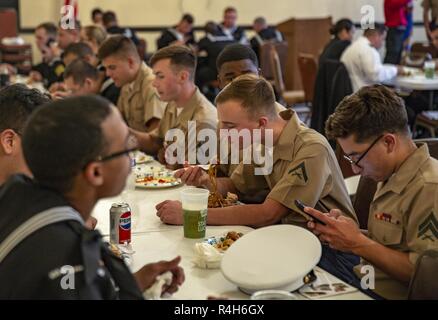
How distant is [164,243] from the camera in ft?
7.31

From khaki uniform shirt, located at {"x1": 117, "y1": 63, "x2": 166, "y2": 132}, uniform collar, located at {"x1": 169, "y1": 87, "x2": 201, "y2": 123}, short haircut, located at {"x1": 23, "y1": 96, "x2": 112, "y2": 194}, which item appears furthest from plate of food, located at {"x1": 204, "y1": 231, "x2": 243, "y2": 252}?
khaki uniform shirt, located at {"x1": 117, "y1": 63, "x2": 166, "y2": 132}

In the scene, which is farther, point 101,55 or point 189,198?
point 101,55

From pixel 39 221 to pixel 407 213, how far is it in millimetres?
1105

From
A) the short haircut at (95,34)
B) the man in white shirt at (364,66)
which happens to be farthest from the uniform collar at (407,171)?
the short haircut at (95,34)

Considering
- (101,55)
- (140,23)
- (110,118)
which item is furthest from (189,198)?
(140,23)

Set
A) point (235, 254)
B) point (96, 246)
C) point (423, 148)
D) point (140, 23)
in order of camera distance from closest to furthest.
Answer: point (96, 246) → point (235, 254) → point (423, 148) → point (140, 23)

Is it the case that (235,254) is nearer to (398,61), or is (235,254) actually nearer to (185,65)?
(185,65)

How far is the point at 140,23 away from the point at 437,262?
10185 mm

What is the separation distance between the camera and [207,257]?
76.4 inches

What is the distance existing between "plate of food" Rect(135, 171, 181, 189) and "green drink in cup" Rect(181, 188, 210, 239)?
0.71 meters

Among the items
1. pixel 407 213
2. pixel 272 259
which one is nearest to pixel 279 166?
pixel 407 213

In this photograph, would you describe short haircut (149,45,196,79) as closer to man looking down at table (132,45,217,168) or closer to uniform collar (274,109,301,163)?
man looking down at table (132,45,217,168)
